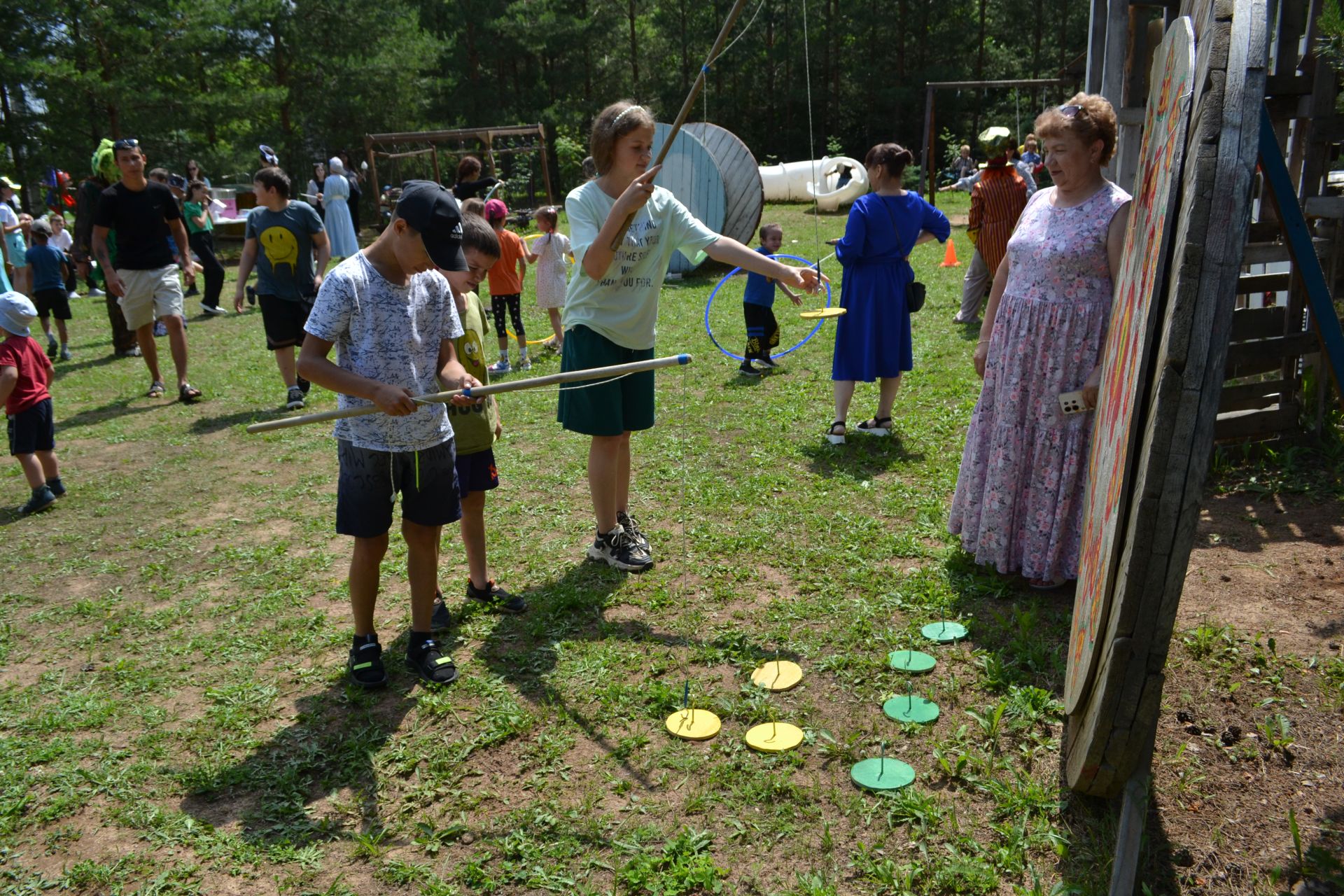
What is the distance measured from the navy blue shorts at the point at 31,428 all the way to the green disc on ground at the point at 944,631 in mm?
5862

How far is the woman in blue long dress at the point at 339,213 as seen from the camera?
604 inches

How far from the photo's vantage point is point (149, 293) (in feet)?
28.7

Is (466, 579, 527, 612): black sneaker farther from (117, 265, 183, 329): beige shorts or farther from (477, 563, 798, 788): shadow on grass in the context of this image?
(117, 265, 183, 329): beige shorts

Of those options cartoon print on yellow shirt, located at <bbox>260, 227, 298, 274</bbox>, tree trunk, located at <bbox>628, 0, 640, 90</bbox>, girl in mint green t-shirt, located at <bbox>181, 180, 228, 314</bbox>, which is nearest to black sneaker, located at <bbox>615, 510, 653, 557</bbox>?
cartoon print on yellow shirt, located at <bbox>260, 227, 298, 274</bbox>

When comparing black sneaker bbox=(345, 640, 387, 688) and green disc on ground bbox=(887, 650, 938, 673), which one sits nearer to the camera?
green disc on ground bbox=(887, 650, 938, 673)

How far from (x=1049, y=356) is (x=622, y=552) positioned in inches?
88.9

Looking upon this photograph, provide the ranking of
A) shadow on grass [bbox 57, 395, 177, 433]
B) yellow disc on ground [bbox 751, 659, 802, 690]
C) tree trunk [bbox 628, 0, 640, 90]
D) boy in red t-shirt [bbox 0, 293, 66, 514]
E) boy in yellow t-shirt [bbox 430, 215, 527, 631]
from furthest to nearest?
tree trunk [bbox 628, 0, 640, 90]
shadow on grass [bbox 57, 395, 177, 433]
boy in red t-shirt [bbox 0, 293, 66, 514]
boy in yellow t-shirt [bbox 430, 215, 527, 631]
yellow disc on ground [bbox 751, 659, 802, 690]

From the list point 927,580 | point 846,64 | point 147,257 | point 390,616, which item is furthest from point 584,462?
point 846,64

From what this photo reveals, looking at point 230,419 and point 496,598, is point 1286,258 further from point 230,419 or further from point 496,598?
point 230,419

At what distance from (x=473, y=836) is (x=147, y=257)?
7.64 metres

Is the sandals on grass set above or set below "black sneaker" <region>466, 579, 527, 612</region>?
above

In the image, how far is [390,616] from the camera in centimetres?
460

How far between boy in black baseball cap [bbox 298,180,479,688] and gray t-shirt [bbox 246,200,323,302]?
4889mm

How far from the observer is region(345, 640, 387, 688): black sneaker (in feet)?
12.8
